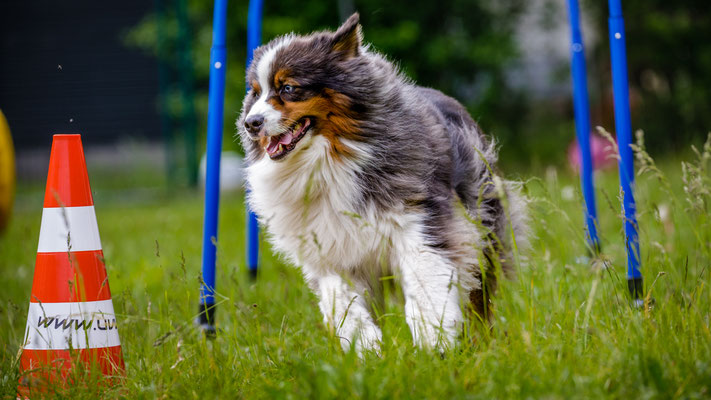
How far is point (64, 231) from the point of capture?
2.72 metres

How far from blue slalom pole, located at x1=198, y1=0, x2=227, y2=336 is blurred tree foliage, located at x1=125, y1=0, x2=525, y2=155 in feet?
23.0

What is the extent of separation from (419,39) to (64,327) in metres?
8.98

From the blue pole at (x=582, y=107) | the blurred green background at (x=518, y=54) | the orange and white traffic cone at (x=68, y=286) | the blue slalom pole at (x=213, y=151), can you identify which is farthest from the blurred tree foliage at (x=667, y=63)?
the orange and white traffic cone at (x=68, y=286)

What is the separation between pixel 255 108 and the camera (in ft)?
9.51

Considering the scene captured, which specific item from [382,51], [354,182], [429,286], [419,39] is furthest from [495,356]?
[419,39]

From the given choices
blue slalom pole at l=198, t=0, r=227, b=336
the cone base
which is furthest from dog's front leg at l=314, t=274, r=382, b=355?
the cone base

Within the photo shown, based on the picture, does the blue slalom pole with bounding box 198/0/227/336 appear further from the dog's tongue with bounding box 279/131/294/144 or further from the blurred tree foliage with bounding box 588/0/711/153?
the blurred tree foliage with bounding box 588/0/711/153

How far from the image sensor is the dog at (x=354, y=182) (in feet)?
9.34

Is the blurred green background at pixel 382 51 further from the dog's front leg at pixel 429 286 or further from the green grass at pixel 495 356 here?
the green grass at pixel 495 356

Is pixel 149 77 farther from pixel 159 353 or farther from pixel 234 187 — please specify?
pixel 159 353

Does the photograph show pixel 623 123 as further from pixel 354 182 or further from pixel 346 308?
pixel 346 308

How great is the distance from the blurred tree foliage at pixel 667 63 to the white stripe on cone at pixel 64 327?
30.2ft

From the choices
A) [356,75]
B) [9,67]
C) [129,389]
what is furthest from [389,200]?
[9,67]

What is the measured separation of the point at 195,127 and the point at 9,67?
10.6 ft
